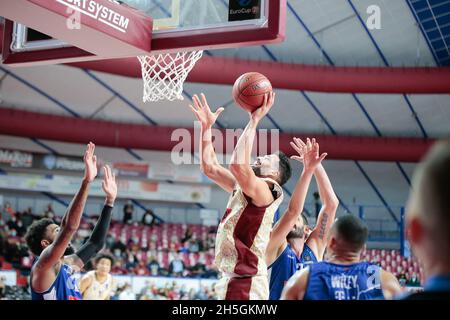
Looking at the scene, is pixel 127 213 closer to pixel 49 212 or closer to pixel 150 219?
pixel 150 219

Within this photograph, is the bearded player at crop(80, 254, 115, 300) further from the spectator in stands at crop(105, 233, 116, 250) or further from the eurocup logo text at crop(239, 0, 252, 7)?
the spectator in stands at crop(105, 233, 116, 250)

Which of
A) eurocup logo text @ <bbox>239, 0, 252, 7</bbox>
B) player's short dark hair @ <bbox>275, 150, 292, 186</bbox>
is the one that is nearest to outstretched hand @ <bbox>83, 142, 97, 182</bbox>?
player's short dark hair @ <bbox>275, 150, 292, 186</bbox>

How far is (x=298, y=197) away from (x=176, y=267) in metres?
12.7

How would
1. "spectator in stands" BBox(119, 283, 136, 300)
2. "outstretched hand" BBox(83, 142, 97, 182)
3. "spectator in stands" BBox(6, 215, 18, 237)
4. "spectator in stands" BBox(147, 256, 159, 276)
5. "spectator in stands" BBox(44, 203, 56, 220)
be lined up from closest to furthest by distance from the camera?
"outstretched hand" BBox(83, 142, 97, 182)
"spectator in stands" BBox(119, 283, 136, 300)
"spectator in stands" BBox(6, 215, 18, 237)
"spectator in stands" BBox(147, 256, 159, 276)
"spectator in stands" BBox(44, 203, 56, 220)

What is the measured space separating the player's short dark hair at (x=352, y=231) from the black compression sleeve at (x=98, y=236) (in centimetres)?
186

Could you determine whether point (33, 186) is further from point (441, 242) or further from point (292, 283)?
point (441, 242)

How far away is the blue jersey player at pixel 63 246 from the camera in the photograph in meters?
3.48

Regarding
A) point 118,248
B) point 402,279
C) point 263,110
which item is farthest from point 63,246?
point 118,248

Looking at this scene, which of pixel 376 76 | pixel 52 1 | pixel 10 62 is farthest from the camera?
pixel 376 76

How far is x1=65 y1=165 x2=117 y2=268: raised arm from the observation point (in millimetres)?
4148

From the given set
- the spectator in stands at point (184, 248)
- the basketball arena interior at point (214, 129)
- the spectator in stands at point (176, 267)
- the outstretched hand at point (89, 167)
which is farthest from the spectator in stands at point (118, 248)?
the outstretched hand at point (89, 167)
